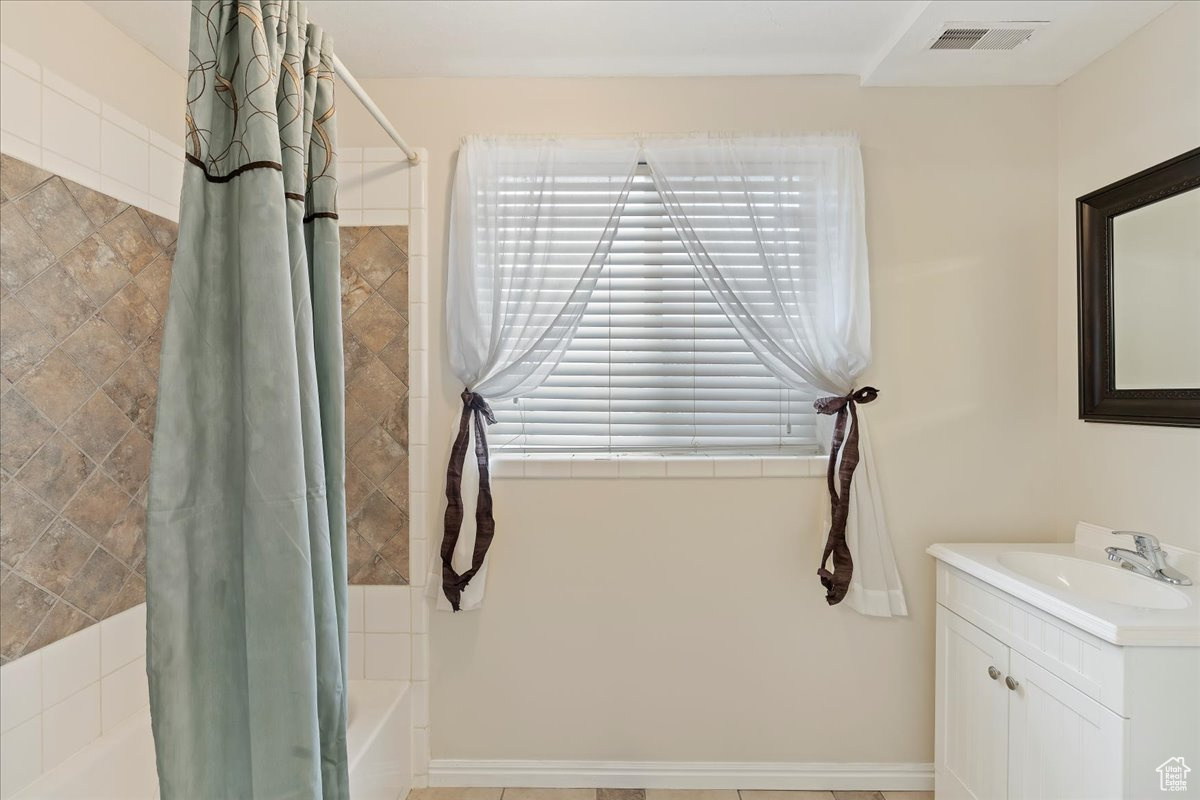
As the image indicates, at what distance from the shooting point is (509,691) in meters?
2.30

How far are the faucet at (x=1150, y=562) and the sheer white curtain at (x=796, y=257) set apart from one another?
65 centimetres

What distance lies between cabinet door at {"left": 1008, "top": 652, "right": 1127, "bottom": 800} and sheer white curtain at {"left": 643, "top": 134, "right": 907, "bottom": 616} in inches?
19.6

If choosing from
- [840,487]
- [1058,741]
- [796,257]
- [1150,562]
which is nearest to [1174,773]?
[1058,741]

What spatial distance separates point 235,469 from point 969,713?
7.05ft

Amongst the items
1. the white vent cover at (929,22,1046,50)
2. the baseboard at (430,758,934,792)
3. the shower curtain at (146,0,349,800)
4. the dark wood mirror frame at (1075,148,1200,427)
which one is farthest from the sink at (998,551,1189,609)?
the shower curtain at (146,0,349,800)

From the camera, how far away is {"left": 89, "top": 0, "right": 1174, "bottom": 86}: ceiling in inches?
73.8

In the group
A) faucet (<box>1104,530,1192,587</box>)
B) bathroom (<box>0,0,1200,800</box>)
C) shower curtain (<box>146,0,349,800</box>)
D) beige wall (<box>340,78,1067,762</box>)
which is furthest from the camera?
beige wall (<box>340,78,1067,762</box>)

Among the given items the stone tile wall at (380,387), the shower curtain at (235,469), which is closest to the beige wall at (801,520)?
the stone tile wall at (380,387)

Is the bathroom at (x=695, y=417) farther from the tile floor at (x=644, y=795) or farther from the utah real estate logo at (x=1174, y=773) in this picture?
the utah real estate logo at (x=1174, y=773)

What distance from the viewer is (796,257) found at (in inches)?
88.5

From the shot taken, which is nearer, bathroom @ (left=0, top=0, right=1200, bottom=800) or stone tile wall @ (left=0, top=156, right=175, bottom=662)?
stone tile wall @ (left=0, top=156, right=175, bottom=662)

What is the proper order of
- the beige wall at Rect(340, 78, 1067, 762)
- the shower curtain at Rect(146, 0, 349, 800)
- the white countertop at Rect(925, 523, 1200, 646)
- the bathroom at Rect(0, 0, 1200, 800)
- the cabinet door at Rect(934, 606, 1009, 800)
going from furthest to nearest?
the beige wall at Rect(340, 78, 1067, 762) → the bathroom at Rect(0, 0, 1200, 800) → the cabinet door at Rect(934, 606, 1009, 800) → the white countertop at Rect(925, 523, 1200, 646) → the shower curtain at Rect(146, 0, 349, 800)

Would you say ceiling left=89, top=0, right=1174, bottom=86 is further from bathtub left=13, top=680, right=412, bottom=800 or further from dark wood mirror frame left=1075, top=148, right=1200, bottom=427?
bathtub left=13, top=680, right=412, bottom=800

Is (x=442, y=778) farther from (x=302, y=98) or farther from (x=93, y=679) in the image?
(x=302, y=98)
